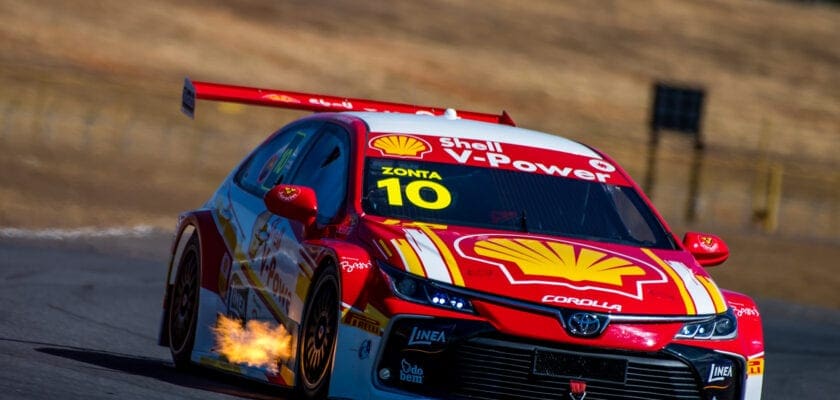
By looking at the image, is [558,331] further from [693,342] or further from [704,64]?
[704,64]

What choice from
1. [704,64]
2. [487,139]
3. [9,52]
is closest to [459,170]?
[487,139]

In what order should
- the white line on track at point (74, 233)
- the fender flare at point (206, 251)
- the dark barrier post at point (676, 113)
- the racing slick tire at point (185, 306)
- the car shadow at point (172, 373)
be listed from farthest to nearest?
1. the dark barrier post at point (676, 113)
2. the white line on track at point (74, 233)
3. the racing slick tire at point (185, 306)
4. the fender flare at point (206, 251)
5. the car shadow at point (172, 373)

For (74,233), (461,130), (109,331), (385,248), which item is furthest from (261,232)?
(74,233)

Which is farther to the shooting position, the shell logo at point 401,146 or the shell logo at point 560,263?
the shell logo at point 401,146

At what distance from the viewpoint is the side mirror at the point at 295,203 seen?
26.6 feet

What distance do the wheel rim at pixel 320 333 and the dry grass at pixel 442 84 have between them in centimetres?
1208

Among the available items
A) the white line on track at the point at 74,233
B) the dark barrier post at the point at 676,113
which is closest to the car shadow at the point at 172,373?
the white line on track at the point at 74,233

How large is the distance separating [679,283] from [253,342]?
201cm

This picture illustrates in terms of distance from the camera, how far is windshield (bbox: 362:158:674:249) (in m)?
8.20

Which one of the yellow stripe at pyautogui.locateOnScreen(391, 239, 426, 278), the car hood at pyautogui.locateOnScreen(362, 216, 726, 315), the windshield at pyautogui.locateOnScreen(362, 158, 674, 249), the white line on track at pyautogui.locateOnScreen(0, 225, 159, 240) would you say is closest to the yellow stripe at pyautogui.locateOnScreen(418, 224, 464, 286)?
the car hood at pyautogui.locateOnScreen(362, 216, 726, 315)

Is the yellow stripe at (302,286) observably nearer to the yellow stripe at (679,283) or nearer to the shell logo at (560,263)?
the shell logo at (560,263)

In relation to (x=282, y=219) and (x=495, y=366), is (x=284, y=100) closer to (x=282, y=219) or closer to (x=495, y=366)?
(x=282, y=219)

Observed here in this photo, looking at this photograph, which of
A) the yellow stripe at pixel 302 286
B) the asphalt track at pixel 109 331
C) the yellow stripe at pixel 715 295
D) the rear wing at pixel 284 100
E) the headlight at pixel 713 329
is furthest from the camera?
the rear wing at pixel 284 100

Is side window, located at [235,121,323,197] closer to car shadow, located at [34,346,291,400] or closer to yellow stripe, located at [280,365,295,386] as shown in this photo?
car shadow, located at [34,346,291,400]
